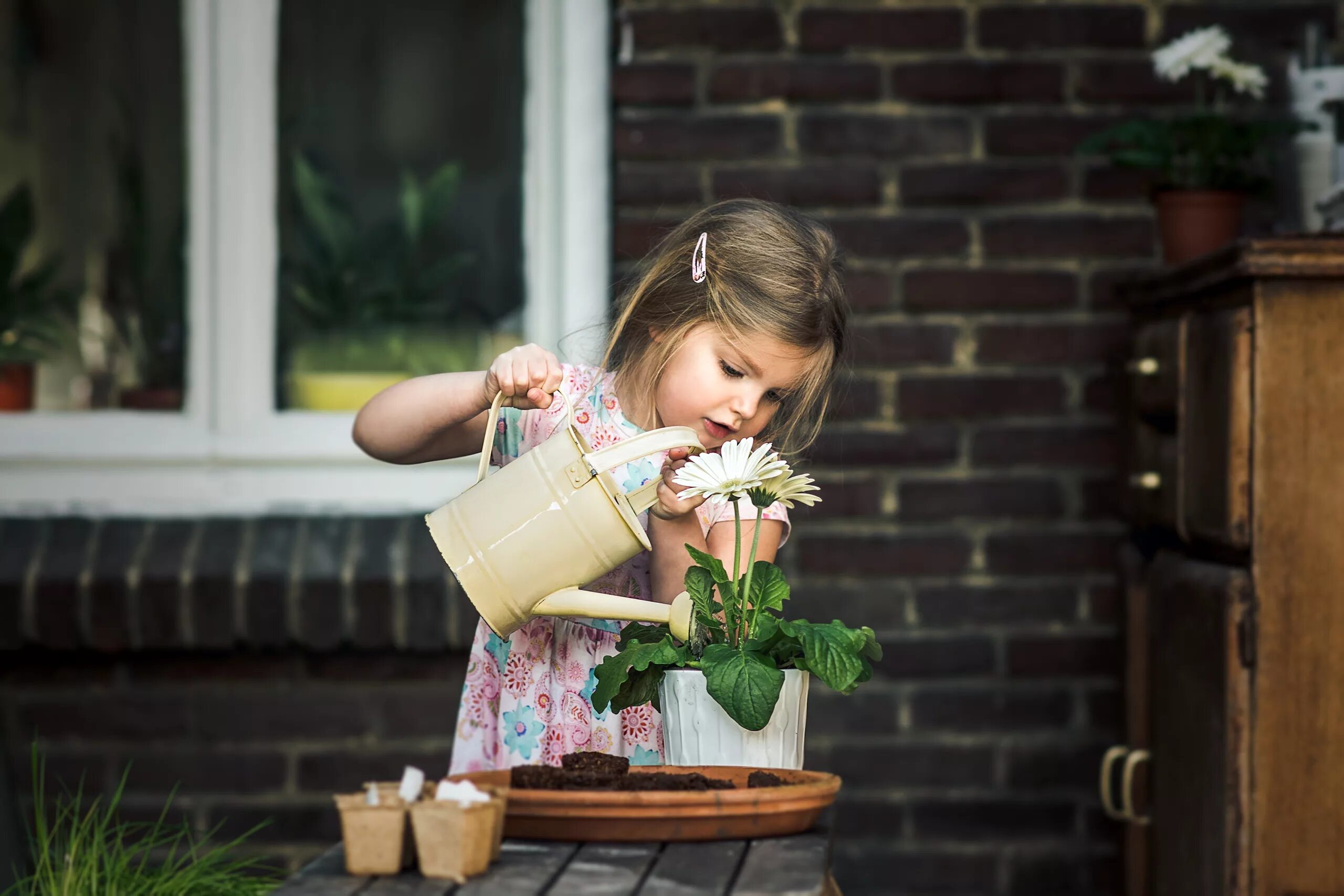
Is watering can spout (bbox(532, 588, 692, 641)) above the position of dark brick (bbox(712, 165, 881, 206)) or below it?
below

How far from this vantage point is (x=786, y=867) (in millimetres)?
916

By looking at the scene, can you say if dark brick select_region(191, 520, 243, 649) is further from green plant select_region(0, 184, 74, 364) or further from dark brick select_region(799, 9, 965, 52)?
dark brick select_region(799, 9, 965, 52)

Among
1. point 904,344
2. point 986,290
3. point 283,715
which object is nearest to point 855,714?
point 904,344

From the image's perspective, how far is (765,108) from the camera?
2.33 metres

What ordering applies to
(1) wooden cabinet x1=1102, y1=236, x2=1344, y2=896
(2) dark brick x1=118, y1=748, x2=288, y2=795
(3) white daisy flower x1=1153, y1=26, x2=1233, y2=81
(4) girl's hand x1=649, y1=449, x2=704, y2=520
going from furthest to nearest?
1. (2) dark brick x1=118, y1=748, x2=288, y2=795
2. (3) white daisy flower x1=1153, y1=26, x2=1233, y2=81
3. (1) wooden cabinet x1=1102, y1=236, x2=1344, y2=896
4. (4) girl's hand x1=649, y1=449, x2=704, y2=520

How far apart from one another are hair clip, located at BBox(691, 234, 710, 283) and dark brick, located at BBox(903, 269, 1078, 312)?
0.91 m

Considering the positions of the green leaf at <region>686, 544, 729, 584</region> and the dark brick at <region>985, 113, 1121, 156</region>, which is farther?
the dark brick at <region>985, 113, 1121, 156</region>

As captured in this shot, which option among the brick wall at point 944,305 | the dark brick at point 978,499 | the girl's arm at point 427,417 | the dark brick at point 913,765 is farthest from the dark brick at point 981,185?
the girl's arm at point 427,417

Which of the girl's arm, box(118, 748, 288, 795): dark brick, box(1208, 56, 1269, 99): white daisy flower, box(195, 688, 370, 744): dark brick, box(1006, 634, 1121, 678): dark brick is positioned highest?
box(1208, 56, 1269, 99): white daisy flower

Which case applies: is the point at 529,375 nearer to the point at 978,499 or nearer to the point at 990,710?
the point at 978,499

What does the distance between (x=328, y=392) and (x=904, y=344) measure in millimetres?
1003

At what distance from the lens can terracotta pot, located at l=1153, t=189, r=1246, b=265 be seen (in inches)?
86.0

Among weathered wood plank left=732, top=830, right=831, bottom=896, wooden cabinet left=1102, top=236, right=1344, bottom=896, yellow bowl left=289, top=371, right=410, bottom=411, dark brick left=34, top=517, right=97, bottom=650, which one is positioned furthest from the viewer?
yellow bowl left=289, top=371, right=410, bottom=411

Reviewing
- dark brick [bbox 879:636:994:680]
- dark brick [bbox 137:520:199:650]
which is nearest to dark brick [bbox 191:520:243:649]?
dark brick [bbox 137:520:199:650]
